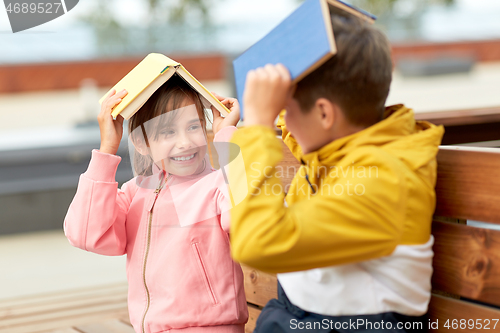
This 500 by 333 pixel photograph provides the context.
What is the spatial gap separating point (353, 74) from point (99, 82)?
41.0ft

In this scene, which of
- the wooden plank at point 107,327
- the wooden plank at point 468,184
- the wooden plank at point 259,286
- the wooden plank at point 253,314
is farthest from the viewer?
the wooden plank at point 107,327

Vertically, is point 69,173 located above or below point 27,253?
above

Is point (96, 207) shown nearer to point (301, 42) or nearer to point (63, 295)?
point (301, 42)

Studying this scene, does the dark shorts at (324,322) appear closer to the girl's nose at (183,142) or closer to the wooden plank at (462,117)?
the girl's nose at (183,142)

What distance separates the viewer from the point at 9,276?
3574 millimetres

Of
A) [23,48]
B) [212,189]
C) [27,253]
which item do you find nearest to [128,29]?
[23,48]

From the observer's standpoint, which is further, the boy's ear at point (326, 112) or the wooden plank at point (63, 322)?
the wooden plank at point (63, 322)

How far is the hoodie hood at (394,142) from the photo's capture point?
3.15 feet

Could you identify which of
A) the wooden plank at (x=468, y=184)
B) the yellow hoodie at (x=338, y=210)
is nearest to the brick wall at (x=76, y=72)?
the wooden plank at (x=468, y=184)

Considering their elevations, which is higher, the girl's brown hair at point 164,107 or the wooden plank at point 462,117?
the girl's brown hair at point 164,107

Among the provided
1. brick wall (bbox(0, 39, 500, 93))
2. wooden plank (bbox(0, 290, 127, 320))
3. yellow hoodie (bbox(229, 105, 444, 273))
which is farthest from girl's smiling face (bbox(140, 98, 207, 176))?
brick wall (bbox(0, 39, 500, 93))

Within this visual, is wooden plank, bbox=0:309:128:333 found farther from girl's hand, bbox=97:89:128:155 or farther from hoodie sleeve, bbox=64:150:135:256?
girl's hand, bbox=97:89:128:155

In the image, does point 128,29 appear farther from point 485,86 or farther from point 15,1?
point 15,1

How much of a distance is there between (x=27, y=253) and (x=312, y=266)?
370 centimetres
